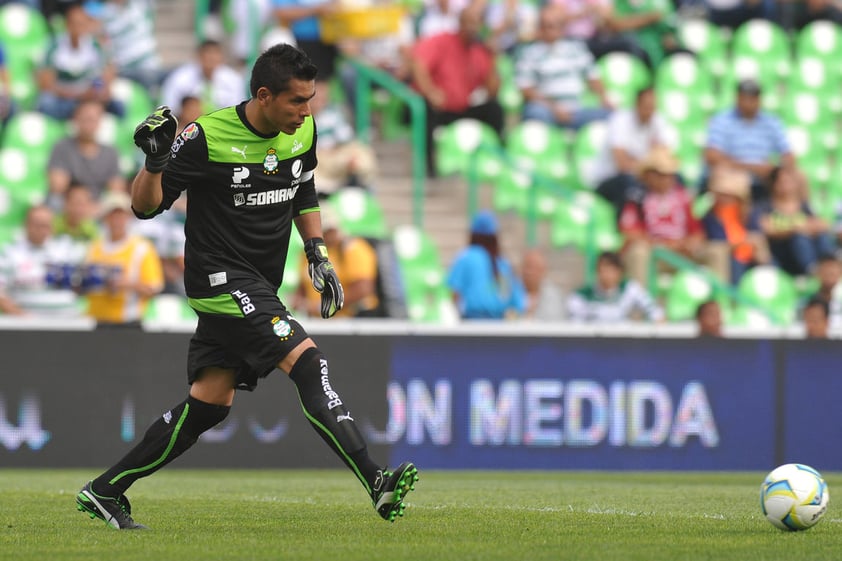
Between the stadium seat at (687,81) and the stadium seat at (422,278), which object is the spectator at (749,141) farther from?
the stadium seat at (422,278)

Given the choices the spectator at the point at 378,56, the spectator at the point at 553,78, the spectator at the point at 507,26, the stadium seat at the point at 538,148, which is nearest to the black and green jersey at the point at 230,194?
the spectator at the point at 378,56

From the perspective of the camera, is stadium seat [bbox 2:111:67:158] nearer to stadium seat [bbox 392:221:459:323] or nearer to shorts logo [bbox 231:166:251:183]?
stadium seat [bbox 392:221:459:323]

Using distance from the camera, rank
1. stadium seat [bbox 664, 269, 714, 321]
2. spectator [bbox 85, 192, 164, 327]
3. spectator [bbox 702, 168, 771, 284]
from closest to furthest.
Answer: spectator [bbox 85, 192, 164, 327], stadium seat [bbox 664, 269, 714, 321], spectator [bbox 702, 168, 771, 284]

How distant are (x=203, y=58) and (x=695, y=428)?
6572 mm

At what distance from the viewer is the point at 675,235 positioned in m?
17.3

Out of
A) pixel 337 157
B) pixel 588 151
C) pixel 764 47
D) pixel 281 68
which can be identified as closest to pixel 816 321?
pixel 588 151

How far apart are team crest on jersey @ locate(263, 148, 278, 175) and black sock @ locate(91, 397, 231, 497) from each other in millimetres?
1197

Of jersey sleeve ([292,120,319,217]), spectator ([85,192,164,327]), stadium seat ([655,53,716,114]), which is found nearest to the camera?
jersey sleeve ([292,120,319,217])

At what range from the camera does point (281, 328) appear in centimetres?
743

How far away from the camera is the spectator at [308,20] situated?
57.2 ft

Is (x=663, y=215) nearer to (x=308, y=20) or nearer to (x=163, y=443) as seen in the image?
(x=308, y=20)

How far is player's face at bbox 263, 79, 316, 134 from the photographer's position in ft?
24.1

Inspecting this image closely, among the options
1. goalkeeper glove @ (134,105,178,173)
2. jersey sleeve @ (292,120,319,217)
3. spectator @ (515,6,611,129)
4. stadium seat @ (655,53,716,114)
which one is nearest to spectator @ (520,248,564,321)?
spectator @ (515,6,611,129)

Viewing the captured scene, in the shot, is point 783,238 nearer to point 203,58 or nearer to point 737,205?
point 737,205
